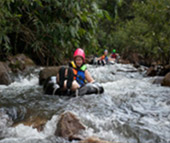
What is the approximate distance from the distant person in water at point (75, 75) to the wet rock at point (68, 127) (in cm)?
171

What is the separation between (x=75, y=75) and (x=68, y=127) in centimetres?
267

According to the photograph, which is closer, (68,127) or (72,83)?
(68,127)

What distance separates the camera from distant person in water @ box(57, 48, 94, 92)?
459cm

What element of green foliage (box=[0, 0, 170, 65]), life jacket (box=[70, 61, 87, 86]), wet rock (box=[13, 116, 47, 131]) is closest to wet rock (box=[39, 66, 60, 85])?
green foliage (box=[0, 0, 170, 65])

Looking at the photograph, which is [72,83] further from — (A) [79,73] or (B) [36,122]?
(B) [36,122]

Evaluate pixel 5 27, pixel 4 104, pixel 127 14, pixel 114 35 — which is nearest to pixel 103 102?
pixel 4 104

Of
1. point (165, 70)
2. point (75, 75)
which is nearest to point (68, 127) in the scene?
point (75, 75)

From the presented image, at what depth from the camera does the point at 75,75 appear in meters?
5.36

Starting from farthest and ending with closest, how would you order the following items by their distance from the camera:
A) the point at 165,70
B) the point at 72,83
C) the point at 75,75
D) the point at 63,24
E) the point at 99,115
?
the point at 165,70 → the point at 63,24 → the point at 75,75 → the point at 72,83 → the point at 99,115

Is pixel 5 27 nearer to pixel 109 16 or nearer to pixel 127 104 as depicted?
pixel 109 16

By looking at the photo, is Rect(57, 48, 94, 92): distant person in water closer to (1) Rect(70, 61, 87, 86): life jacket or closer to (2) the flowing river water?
(1) Rect(70, 61, 87, 86): life jacket

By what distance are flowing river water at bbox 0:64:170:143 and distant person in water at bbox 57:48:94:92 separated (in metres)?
0.34

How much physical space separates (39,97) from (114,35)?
717 inches

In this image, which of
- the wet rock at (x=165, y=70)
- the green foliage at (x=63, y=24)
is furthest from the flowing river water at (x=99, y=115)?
the wet rock at (x=165, y=70)
